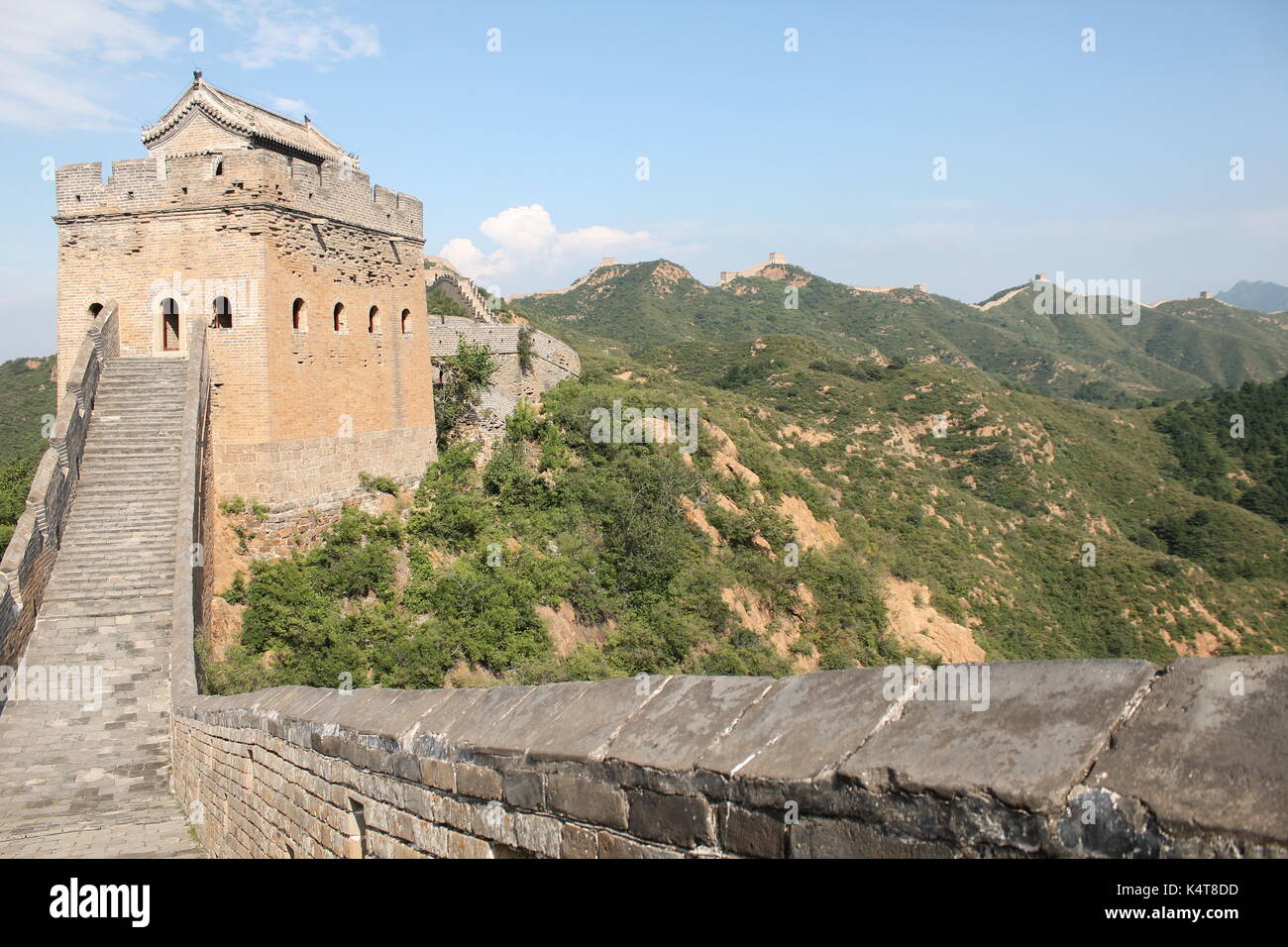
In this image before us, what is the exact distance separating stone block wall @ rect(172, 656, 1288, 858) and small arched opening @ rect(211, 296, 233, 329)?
9.50 m

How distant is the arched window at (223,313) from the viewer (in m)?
11.8

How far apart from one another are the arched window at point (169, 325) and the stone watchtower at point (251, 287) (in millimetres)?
20

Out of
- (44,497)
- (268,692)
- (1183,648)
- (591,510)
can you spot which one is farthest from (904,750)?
(1183,648)

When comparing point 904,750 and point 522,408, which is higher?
point 522,408

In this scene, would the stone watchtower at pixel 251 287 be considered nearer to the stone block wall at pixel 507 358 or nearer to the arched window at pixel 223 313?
the arched window at pixel 223 313

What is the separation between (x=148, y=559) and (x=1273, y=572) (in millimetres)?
38064

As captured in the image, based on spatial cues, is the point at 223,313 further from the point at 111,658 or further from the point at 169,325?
the point at 111,658

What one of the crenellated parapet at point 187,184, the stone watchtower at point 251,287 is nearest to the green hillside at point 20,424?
the stone watchtower at point 251,287

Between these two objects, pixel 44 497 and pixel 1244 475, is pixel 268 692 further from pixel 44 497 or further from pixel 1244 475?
pixel 1244 475

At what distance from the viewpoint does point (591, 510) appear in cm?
1570

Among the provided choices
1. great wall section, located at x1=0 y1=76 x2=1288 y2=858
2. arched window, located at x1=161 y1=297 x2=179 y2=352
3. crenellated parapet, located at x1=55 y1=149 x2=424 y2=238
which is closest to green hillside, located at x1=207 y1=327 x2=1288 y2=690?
great wall section, located at x1=0 y1=76 x2=1288 y2=858
